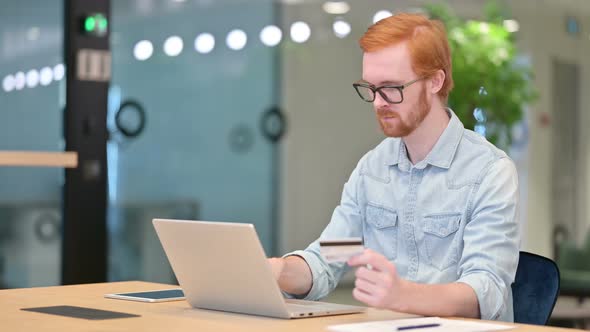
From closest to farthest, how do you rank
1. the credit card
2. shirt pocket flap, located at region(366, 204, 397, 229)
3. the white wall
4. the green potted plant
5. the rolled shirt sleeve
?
the credit card
the rolled shirt sleeve
shirt pocket flap, located at region(366, 204, 397, 229)
the white wall
the green potted plant

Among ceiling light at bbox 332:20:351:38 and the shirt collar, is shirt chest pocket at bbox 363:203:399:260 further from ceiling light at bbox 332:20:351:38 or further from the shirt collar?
ceiling light at bbox 332:20:351:38

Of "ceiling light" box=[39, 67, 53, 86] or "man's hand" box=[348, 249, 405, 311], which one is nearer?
"man's hand" box=[348, 249, 405, 311]

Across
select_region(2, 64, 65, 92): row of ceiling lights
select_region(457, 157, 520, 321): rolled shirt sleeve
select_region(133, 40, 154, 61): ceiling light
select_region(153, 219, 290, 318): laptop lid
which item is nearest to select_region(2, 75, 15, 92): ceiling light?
select_region(2, 64, 65, 92): row of ceiling lights

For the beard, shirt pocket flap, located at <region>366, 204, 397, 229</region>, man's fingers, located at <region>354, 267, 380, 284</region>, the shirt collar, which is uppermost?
the beard

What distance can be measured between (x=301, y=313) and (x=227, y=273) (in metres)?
0.16

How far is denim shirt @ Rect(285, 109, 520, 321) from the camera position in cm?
227

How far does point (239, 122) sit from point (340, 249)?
4309 mm

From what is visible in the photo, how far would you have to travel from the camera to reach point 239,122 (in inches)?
244

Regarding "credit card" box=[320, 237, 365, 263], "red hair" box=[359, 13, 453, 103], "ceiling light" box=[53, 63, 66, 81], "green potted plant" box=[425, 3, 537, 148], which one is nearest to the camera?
"credit card" box=[320, 237, 365, 263]

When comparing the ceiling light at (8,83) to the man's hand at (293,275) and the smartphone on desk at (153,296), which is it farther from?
the man's hand at (293,275)

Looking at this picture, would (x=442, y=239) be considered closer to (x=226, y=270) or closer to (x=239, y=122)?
(x=226, y=270)

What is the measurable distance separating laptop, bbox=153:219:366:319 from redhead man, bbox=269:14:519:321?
21cm

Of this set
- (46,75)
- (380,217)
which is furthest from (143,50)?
(380,217)

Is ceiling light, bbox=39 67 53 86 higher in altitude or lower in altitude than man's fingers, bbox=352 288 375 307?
higher
